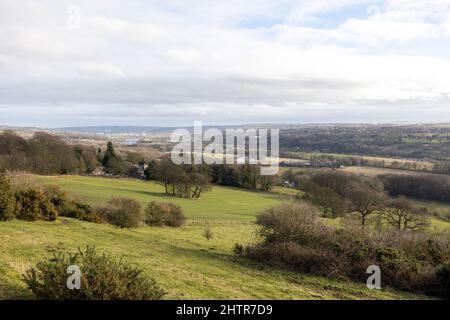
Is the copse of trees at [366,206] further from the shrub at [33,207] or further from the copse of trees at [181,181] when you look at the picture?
the shrub at [33,207]

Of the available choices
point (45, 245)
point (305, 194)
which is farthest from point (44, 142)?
point (45, 245)

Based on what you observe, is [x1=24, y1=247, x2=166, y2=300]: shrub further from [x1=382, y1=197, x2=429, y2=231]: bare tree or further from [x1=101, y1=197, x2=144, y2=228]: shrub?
[x1=382, y1=197, x2=429, y2=231]: bare tree

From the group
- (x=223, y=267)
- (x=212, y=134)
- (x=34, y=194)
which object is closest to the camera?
(x=223, y=267)

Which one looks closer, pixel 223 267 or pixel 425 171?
pixel 223 267

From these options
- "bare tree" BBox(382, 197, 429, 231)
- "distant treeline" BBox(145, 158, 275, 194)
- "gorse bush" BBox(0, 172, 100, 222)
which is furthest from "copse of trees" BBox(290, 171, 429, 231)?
"gorse bush" BBox(0, 172, 100, 222)

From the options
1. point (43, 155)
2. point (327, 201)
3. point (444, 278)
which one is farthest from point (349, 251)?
point (43, 155)

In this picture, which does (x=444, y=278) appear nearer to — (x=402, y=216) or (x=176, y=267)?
(x=176, y=267)
